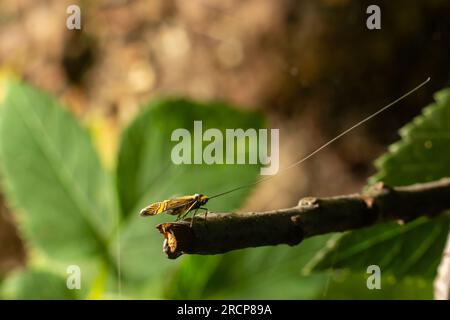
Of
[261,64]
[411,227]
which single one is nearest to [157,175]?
[411,227]

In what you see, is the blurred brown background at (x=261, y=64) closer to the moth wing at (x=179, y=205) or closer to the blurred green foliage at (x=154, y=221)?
the blurred green foliage at (x=154, y=221)

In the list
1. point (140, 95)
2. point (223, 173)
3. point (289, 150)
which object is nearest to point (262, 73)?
point (140, 95)

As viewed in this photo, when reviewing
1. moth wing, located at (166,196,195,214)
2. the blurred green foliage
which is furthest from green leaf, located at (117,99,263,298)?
moth wing, located at (166,196,195,214)

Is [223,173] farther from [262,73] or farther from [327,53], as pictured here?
[262,73]

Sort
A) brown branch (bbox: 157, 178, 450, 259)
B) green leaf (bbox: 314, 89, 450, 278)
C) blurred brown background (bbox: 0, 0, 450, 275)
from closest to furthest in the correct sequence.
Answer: brown branch (bbox: 157, 178, 450, 259)
green leaf (bbox: 314, 89, 450, 278)
blurred brown background (bbox: 0, 0, 450, 275)

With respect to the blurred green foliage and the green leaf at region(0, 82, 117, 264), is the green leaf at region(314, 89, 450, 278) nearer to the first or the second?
the blurred green foliage

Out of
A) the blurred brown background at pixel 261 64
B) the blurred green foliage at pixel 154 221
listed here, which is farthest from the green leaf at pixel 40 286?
the blurred brown background at pixel 261 64
